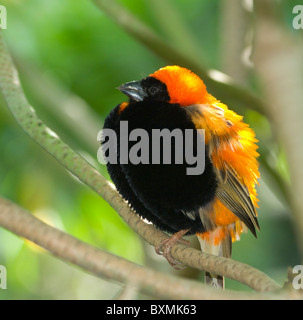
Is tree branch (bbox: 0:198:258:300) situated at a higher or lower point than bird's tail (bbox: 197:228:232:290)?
lower

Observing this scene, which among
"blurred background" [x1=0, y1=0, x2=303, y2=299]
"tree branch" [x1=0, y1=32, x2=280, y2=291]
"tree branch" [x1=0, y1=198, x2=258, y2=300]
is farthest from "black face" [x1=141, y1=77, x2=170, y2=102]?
"tree branch" [x1=0, y1=198, x2=258, y2=300]

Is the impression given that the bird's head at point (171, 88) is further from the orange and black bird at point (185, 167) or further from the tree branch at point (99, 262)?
the tree branch at point (99, 262)

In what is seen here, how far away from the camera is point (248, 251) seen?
5.51 metres

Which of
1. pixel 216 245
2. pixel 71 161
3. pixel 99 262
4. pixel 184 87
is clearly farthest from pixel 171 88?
pixel 99 262

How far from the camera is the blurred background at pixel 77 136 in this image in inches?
184

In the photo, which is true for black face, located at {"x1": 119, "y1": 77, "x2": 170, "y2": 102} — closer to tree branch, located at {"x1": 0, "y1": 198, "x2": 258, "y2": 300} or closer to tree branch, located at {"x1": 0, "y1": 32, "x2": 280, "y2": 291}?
tree branch, located at {"x1": 0, "y1": 32, "x2": 280, "y2": 291}

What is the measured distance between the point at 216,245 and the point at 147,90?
3.33ft

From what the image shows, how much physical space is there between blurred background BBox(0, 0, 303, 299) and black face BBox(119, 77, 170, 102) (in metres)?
1.33

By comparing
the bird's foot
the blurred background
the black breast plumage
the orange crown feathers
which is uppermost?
the blurred background

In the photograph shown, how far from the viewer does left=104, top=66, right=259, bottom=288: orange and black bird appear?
117 inches

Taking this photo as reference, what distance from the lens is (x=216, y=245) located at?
335 centimetres

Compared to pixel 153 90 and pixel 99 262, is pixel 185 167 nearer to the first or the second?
pixel 153 90

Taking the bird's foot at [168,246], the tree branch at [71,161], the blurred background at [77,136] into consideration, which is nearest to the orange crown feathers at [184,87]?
the tree branch at [71,161]
